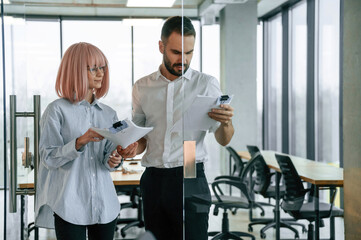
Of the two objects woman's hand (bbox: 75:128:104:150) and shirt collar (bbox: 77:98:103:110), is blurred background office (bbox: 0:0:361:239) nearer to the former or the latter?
shirt collar (bbox: 77:98:103:110)

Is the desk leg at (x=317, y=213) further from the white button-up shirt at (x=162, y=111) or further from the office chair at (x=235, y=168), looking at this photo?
the white button-up shirt at (x=162, y=111)

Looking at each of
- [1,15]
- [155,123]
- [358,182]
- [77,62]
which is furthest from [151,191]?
[358,182]

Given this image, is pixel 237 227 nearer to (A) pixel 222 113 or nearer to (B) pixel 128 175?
(A) pixel 222 113

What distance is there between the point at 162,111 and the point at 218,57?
1.53ft

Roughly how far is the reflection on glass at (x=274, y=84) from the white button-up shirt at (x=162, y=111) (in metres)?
0.69

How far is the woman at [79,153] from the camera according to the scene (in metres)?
2.06

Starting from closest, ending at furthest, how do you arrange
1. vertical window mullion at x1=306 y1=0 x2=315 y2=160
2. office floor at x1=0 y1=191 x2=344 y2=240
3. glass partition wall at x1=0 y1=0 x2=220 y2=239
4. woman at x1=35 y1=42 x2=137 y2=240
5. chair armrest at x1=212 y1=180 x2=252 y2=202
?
1. woman at x1=35 y1=42 x2=137 y2=240
2. glass partition wall at x1=0 y1=0 x2=220 y2=239
3. office floor at x1=0 y1=191 x2=344 y2=240
4. chair armrest at x1=212 y1=180 x2=252 y2=202
5. vertical window mullion at x1=306 y1=0 x2=315 y2=160

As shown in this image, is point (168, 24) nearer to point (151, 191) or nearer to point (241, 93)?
point (241, 93)

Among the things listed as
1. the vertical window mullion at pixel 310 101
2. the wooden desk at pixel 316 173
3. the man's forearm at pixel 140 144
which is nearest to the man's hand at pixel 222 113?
the man's forearm at pixel 140 144

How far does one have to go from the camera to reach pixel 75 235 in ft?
6.67

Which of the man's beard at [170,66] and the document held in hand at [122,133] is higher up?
the man's beard at [170,66]

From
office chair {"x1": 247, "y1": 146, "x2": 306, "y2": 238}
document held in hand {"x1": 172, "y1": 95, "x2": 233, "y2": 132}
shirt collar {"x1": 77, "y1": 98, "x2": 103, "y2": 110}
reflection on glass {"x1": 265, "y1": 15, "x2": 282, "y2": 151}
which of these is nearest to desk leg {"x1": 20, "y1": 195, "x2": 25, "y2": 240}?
shirt collar {"x1": 77, "y1": 98, "x2": 103, "y2": 110}

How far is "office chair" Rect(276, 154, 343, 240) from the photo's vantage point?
3.52 metres

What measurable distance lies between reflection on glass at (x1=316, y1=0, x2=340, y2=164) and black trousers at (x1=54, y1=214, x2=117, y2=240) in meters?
2.15
